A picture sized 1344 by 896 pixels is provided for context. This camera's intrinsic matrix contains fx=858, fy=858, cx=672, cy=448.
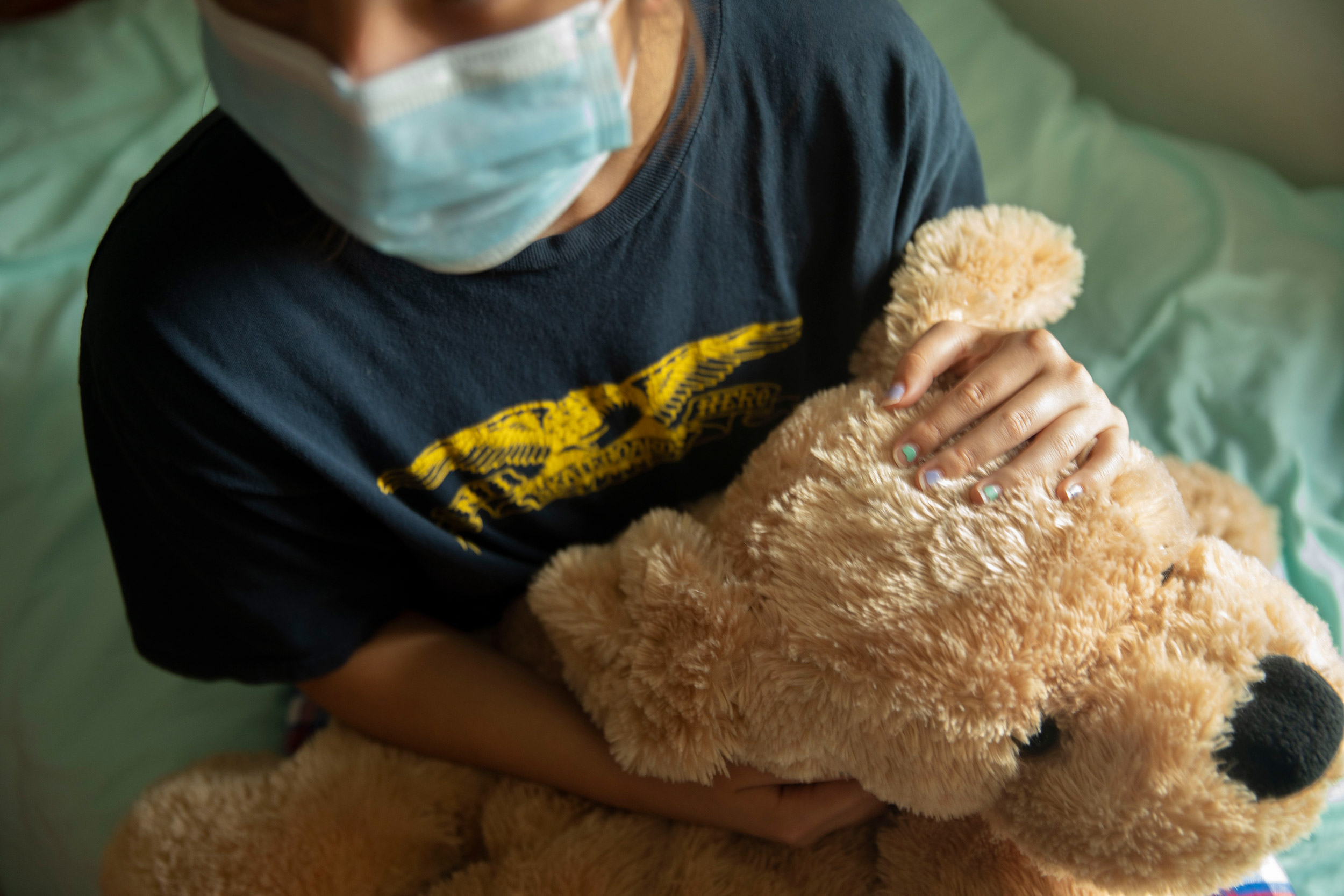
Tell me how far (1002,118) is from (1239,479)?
Result: 0.63m

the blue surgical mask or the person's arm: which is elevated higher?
the blue surgical mask

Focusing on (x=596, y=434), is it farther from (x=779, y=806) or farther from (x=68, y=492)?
(x=68, y=492)

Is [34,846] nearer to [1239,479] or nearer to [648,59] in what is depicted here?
[648,59]

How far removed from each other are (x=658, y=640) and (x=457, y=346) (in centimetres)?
26

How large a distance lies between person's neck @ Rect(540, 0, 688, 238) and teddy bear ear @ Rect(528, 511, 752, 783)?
0.22 meters

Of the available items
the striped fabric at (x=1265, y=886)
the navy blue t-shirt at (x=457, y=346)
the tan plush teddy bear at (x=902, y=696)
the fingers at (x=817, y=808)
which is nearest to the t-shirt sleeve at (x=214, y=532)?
the navy blue t-shirt at (x=457, y=346)

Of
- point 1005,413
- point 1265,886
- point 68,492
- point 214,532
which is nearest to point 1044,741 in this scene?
point 1005,413

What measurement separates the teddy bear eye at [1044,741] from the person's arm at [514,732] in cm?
17

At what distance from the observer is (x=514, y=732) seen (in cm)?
66

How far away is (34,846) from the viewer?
87 centimetres

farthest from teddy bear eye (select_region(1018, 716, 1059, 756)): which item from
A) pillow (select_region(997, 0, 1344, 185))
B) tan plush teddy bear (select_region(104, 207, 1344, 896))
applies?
pillow (select_region(997, 0, 1344, 185))

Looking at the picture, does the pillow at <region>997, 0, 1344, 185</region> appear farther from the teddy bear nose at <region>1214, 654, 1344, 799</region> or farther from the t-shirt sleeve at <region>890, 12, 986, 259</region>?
the teddy bear nose at <region>1214, 654, 1344, 799</region>

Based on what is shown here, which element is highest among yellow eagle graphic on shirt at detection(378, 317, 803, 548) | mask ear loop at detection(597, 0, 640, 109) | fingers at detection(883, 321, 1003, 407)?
mask ear loop at detection(597, 0, 640, 109)

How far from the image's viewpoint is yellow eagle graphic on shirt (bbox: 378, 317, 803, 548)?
0.66 m
